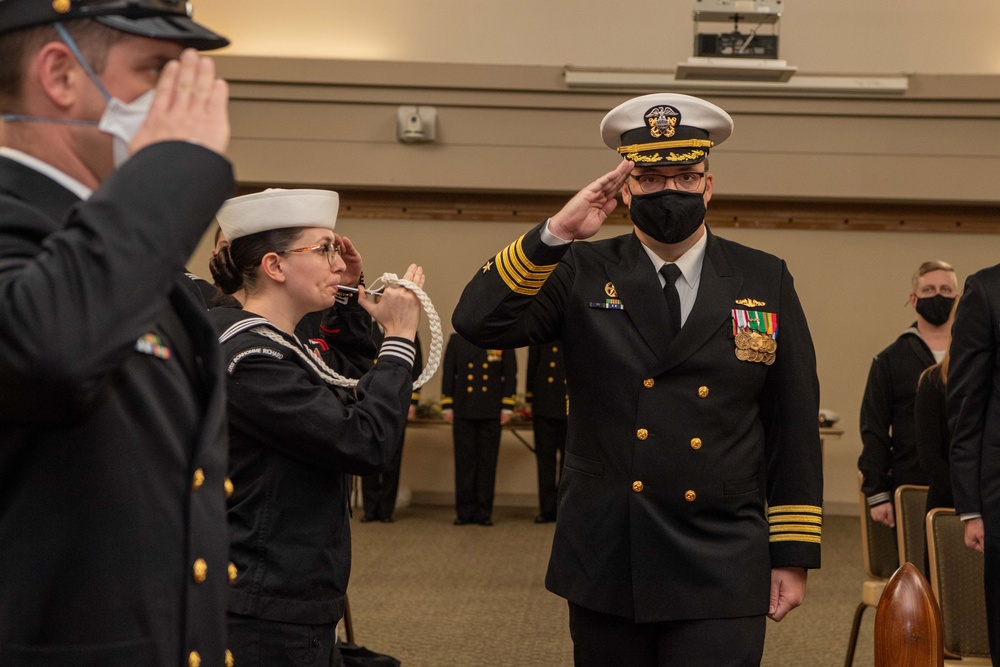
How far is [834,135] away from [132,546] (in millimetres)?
9189

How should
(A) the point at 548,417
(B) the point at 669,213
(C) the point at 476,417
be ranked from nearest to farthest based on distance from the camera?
(B) the point at 669,213 → (C) the point at 476,417 → (A) the point at 548,417

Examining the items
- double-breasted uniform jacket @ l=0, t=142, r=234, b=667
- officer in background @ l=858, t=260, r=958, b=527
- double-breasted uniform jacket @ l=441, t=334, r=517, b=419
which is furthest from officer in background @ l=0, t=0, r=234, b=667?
double-breasted uniform jacket @ l=441, t=334, r=517, b=419

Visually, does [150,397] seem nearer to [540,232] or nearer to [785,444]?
[540,232]

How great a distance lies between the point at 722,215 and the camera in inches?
385

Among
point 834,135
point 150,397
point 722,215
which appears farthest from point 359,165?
point 150,397

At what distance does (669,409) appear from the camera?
7.45ft

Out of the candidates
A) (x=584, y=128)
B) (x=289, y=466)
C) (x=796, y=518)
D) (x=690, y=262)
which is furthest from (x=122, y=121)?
(x=584, y=128)

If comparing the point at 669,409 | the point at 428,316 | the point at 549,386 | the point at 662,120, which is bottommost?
the point at 549,386

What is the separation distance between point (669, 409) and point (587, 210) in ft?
1.51

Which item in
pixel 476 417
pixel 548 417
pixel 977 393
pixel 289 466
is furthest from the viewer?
pixel 548 417

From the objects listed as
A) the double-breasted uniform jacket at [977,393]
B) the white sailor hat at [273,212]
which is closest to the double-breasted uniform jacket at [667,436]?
the white sailor hat at [273,212]

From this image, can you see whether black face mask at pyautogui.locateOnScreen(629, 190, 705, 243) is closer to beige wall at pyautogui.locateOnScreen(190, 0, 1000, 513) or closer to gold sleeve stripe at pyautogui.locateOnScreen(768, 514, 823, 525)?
gold sleeve stripe at pyautogui.locateOnScreen(768, 514, 823, 525)

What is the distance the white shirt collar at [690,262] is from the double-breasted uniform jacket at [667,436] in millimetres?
29

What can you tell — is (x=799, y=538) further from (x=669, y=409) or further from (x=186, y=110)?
(x=186, y=110)
